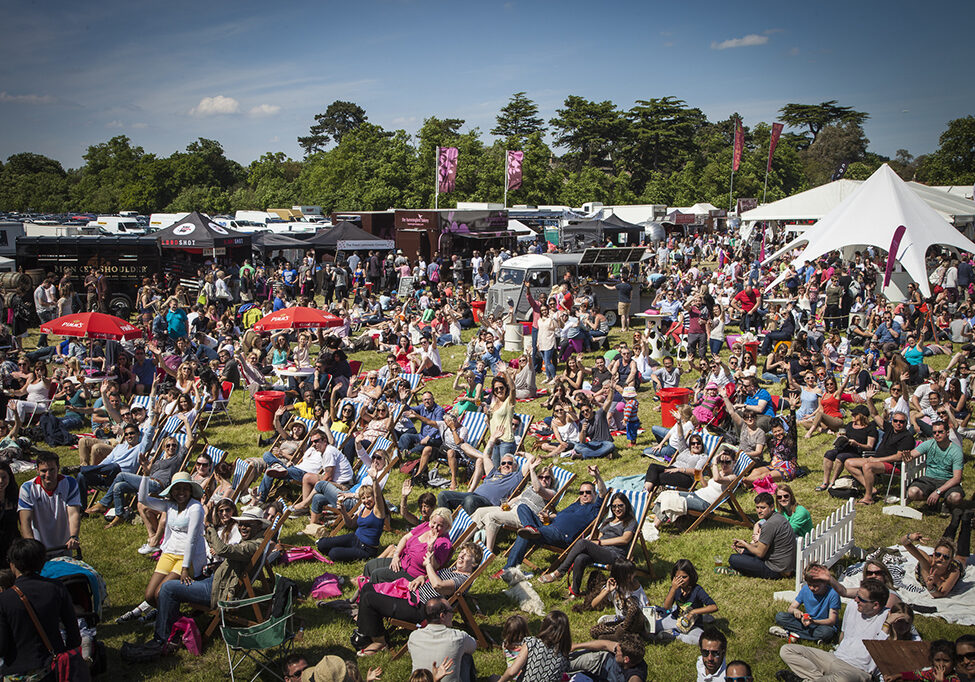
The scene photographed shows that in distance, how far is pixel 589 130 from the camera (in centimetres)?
7675

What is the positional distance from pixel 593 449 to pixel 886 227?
1086cm

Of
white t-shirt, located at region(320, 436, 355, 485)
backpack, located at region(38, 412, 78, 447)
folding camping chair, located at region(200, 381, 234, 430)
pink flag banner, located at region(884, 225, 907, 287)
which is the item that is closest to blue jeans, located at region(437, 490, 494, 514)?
white t-shirt, located at region(320, 436, 355, 485)

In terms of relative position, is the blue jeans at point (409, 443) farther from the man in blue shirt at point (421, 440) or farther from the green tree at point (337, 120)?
the green tree at point (337, 120)

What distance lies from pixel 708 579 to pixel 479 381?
234 inches

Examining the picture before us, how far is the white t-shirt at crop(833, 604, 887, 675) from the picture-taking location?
17.7 ft

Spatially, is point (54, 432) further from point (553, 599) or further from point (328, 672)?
point (328, 672)

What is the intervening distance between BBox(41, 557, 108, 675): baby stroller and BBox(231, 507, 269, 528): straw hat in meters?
1.15

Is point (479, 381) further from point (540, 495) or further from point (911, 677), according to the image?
point (911, 677)

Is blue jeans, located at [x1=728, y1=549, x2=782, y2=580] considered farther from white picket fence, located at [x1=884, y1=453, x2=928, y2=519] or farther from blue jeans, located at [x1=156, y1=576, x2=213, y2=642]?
blue jeans, located at [x1=156, y1=576, x2=213, y2=642]

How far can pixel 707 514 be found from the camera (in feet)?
26.3

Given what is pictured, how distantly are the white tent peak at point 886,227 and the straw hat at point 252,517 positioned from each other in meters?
14.7

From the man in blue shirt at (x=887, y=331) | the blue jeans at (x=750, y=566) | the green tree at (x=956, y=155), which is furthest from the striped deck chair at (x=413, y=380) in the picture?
the green tree at (x=956, y=155)

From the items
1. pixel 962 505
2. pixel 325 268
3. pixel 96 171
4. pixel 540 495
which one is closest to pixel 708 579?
pixel 540 495

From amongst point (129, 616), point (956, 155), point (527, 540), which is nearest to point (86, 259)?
point (129, 616)
